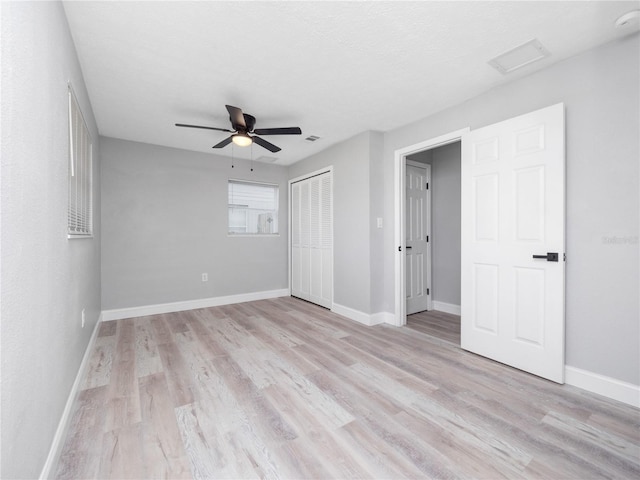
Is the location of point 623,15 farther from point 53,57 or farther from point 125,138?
point 125,138

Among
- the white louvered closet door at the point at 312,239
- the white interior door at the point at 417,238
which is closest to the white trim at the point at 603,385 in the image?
the white interior door at the point at 417,238

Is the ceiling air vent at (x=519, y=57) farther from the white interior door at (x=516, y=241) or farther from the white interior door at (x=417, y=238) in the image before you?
the white interior door at (x=417, y=238)

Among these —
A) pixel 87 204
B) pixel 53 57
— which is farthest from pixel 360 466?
pixel 87 204

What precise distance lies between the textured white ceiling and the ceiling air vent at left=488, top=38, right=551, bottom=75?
0.05 metres

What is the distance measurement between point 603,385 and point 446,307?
7.57ft

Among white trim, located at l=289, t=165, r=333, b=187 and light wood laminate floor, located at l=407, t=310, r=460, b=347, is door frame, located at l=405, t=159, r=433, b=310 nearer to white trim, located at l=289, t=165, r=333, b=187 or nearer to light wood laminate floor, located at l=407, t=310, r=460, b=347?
light wood laminate floor, located at l=407, t=310, r=460, b=347

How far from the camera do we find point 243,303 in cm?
493

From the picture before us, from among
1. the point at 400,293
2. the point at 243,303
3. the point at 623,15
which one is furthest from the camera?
the point at 243,303

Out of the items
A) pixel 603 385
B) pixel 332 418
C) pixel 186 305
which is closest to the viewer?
pixel 332 418

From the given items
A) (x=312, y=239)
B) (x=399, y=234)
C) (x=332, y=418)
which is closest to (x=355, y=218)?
(x=399, y=234)

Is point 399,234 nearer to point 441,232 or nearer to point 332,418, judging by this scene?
point 441,232

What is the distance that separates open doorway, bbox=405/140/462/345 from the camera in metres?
4.23

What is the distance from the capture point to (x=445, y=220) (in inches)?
173

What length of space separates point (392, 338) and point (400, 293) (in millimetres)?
672
